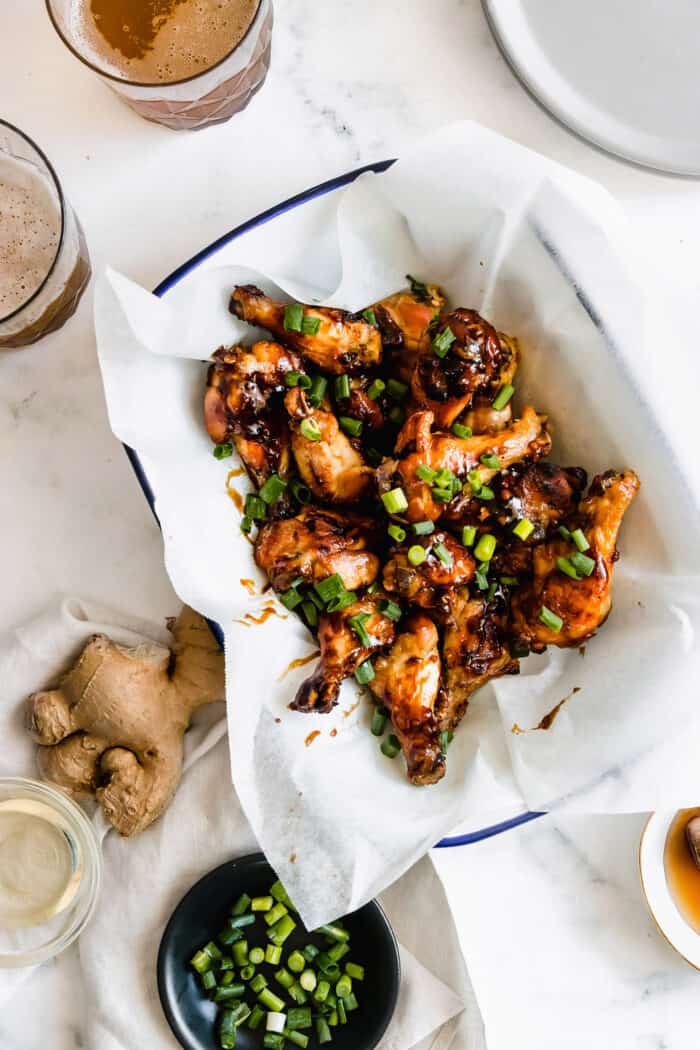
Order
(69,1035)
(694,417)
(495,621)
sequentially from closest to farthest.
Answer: (694,417)
(495,621)
(69,1035)

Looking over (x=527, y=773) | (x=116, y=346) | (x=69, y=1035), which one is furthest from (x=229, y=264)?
(x=69, y=1035)

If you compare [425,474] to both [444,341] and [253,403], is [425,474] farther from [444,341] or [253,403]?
[253,403]

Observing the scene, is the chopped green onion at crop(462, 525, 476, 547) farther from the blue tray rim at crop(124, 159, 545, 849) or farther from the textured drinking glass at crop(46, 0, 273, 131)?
the textured drinking glass at crop(46, 0, 273, 131)

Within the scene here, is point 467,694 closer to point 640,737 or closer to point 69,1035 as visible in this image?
point 640,737

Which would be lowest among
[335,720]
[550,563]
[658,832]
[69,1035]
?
[69,1035]

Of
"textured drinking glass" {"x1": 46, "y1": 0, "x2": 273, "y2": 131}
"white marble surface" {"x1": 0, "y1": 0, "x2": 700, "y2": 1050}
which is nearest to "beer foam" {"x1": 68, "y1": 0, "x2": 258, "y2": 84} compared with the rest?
"textured drinking glass" {"x1": 46, "y1": 0, "x2": 273, "y2": 131}

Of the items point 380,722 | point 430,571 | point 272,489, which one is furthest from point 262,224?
point 380,722
